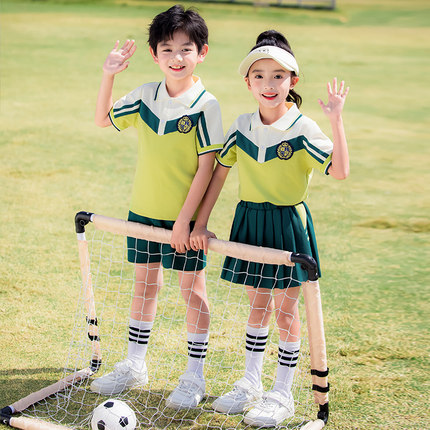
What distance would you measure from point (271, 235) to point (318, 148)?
0.44 m

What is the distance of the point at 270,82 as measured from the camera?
3.06m

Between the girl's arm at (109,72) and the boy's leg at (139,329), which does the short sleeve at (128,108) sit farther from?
the boy's leg at (139,329)

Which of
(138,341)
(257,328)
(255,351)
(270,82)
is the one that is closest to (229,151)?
(270,82)

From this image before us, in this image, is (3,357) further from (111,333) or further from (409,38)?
(409,38)

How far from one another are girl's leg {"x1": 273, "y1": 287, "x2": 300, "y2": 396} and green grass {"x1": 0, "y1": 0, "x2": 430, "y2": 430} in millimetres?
277

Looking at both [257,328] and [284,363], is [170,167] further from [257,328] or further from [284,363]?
[284,363]

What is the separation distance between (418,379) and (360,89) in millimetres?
8802

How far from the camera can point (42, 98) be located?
9867mm

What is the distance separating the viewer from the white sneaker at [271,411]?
3.13 m

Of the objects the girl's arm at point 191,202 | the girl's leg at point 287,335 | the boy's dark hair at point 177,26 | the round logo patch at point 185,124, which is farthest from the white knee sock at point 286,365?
the boy's dark hair at point 177,26

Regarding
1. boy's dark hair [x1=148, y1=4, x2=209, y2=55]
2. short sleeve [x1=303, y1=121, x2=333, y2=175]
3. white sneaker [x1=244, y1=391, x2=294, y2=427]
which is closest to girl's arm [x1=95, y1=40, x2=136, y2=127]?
boy's dark hair [x1=148, y1=4, x2=209, y2=55]

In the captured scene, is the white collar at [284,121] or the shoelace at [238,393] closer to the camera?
the white collar at [284,121]

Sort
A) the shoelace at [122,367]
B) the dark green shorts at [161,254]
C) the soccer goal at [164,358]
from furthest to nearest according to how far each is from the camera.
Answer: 1. the shoelace at [122,367]
2. the dark green shorts at [161,254]
3. the soccer goal at [164,358]

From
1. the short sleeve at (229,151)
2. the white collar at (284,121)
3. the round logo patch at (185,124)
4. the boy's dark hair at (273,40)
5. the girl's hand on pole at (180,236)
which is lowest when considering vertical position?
the girl's hand on pole at (180,236)
